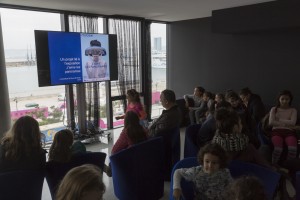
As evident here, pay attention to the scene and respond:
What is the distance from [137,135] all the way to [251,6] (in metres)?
3.67

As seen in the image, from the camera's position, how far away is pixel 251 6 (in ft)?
16.5

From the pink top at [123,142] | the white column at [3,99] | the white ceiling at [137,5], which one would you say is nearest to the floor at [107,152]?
the pink top at [123,142]

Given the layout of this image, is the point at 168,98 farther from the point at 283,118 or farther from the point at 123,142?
the point at 283,118

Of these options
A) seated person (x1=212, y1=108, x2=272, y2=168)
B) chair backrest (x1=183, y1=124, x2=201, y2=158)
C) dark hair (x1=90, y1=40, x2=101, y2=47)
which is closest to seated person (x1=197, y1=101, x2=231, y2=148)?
chair backrest (x1=183, y1=124, x2=201, y2=158)

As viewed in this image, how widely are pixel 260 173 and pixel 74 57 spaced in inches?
156

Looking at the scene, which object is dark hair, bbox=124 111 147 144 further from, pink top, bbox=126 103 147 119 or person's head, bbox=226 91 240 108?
person's head, bbox=226 91 240 108

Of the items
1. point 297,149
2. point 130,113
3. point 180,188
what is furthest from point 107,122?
point 180,188

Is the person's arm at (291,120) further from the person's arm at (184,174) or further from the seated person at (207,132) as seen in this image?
the person's arm at (184,174)

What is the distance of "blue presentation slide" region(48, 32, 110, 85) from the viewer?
15.6ft

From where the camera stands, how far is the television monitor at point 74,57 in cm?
461

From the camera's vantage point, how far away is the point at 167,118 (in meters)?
3.31

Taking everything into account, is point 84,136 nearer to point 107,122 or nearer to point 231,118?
point 107,122

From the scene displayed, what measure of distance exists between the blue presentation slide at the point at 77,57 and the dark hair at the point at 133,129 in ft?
8.15

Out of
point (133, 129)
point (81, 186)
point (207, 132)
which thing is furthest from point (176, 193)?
point (207, 132)
